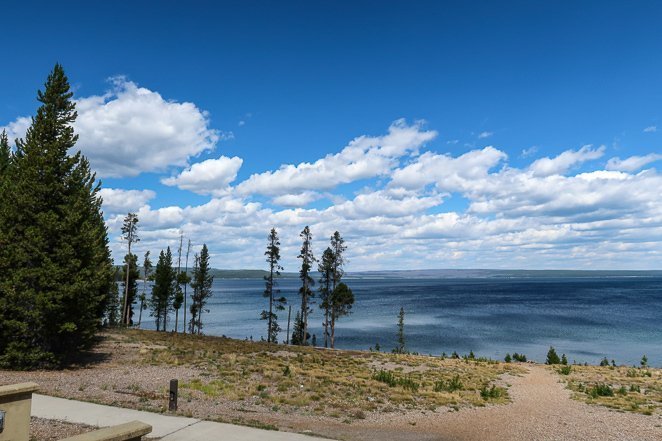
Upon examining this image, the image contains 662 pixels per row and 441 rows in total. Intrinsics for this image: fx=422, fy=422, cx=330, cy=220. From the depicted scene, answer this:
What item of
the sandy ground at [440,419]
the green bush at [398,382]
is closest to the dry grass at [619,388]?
the sandy ground at [440,419]

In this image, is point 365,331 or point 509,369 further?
point 365,331

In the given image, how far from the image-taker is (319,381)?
69.2 feet

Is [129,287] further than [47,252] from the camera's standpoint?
Yes

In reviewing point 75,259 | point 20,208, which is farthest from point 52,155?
point 75,259

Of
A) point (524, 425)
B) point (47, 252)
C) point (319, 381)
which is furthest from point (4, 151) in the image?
point (524, 425)

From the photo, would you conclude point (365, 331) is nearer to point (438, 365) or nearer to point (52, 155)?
point (438, 365)

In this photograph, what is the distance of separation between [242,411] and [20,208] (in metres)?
14.3

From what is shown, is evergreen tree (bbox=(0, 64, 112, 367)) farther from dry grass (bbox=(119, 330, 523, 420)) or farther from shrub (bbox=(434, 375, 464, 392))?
shrub (bbox=(434, 375, 464, 392))

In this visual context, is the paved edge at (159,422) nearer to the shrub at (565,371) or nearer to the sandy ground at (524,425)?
the sandy ground at (524,425)

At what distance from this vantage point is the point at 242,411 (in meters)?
13.6

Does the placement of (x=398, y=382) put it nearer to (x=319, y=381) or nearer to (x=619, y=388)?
(x=319, y=381)

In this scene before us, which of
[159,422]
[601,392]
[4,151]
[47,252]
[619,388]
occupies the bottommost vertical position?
[619,388]

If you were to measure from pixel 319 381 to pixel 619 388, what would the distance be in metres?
16.7

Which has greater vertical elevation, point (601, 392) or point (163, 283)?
point (163, 283)
